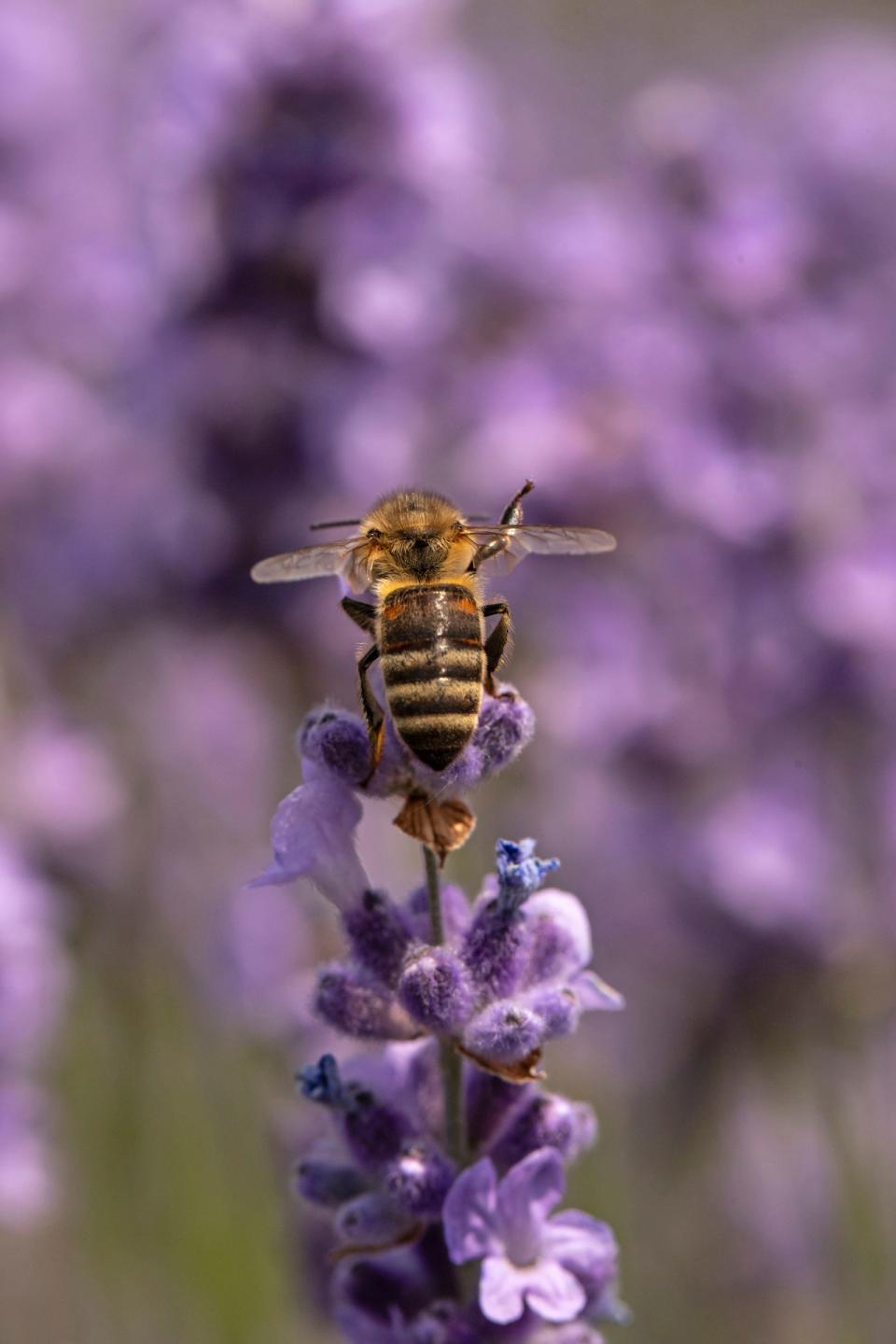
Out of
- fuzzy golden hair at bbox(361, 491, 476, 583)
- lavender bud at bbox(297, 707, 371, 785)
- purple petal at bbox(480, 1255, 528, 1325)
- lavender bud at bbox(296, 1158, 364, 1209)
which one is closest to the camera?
purple petal at bbox(480, 1255, 528, 1325)

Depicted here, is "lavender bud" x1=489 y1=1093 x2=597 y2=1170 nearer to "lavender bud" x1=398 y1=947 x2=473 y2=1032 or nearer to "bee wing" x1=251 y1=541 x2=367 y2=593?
"lavender bud" x1=398 y1=947 x2=473 y2=1032

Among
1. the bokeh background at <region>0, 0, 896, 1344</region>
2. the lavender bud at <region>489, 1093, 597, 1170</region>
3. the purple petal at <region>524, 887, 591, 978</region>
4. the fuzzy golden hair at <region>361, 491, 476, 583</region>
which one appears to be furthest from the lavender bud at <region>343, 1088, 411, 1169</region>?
the bokeh background at <region>0, 0, 896, 1344</region>

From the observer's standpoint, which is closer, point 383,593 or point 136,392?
point 383,593

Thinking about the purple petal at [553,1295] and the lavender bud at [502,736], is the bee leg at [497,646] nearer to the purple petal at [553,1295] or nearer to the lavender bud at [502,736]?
the lavender bud at [502,736]

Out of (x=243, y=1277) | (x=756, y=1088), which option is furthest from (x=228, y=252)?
(x=756, y=1088)

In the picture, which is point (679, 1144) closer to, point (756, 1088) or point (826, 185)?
point (756, 1088)

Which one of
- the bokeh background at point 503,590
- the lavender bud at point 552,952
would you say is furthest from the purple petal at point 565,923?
the bokeh background at point 503,590
